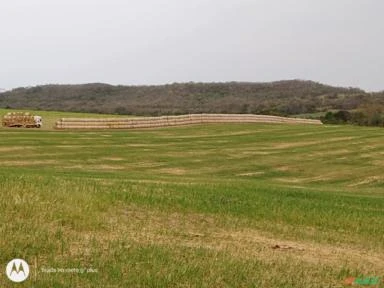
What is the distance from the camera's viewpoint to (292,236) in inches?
412

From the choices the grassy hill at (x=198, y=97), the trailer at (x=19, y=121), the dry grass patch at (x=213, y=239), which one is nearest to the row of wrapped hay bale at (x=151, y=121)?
the trailer at (x=19, y=121)

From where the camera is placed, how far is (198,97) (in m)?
118

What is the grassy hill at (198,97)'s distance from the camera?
4023 inches

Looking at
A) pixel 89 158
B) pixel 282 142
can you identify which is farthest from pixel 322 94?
pixel 89 158

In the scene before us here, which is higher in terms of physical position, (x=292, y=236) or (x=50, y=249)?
(x=50, y=249)

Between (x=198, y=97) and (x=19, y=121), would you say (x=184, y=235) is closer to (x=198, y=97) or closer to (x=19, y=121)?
(x=19, y=121)

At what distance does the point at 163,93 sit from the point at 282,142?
8000 cm

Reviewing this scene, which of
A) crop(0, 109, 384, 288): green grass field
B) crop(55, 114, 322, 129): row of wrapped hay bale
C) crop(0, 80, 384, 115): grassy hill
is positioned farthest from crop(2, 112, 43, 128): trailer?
crop(0, 80, 384, 115): grassy hill

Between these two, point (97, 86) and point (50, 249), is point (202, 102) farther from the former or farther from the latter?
point (50, 249)

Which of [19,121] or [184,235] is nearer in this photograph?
[184,235]

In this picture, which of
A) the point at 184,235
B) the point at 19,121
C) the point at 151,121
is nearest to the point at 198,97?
the point at 151,121

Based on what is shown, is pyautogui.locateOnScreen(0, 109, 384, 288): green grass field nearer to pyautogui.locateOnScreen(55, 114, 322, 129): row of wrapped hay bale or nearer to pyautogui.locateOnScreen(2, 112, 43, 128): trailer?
pyautogui.locateOnScreen(55, 114, 322, 129): row of wrapped hay bale

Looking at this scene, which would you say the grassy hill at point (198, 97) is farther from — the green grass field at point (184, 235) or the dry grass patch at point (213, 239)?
the dry grass patch at point (213, 239)

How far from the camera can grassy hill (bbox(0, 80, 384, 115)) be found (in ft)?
335
